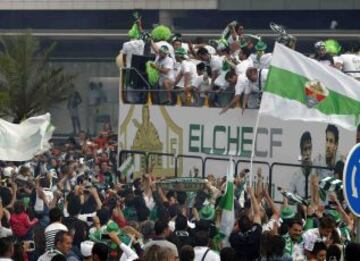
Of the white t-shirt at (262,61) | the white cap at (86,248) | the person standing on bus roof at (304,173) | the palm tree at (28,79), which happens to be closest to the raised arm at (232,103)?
the white t-shirt at (262,61)

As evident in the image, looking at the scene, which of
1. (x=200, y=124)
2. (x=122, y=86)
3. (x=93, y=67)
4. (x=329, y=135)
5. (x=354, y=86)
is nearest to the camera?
(x=354, y=86)

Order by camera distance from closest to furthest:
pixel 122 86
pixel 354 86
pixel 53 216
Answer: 1. pixel 354 86
2. pixel 53 216
3. pixel 122 86

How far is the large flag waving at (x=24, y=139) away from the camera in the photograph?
25250mm

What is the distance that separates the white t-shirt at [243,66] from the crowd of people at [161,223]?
171cm

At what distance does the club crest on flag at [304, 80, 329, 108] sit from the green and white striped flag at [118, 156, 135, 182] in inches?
398

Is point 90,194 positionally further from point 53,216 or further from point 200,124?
point 53,216

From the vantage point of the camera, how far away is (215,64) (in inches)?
920

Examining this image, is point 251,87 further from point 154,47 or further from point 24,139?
point 24,139

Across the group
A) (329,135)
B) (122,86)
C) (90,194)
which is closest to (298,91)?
(329,135)

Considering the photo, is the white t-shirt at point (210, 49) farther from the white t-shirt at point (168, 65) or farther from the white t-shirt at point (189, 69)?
the white t-shirt at point (189, 69)

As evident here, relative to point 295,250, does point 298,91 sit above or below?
above

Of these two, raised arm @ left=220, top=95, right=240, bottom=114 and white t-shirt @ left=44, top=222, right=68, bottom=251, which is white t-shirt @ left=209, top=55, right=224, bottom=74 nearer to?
raised arm @ left=220, top=95, right=240, bottom=114

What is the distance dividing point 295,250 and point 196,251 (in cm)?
115

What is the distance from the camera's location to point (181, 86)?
2392 centimetres
